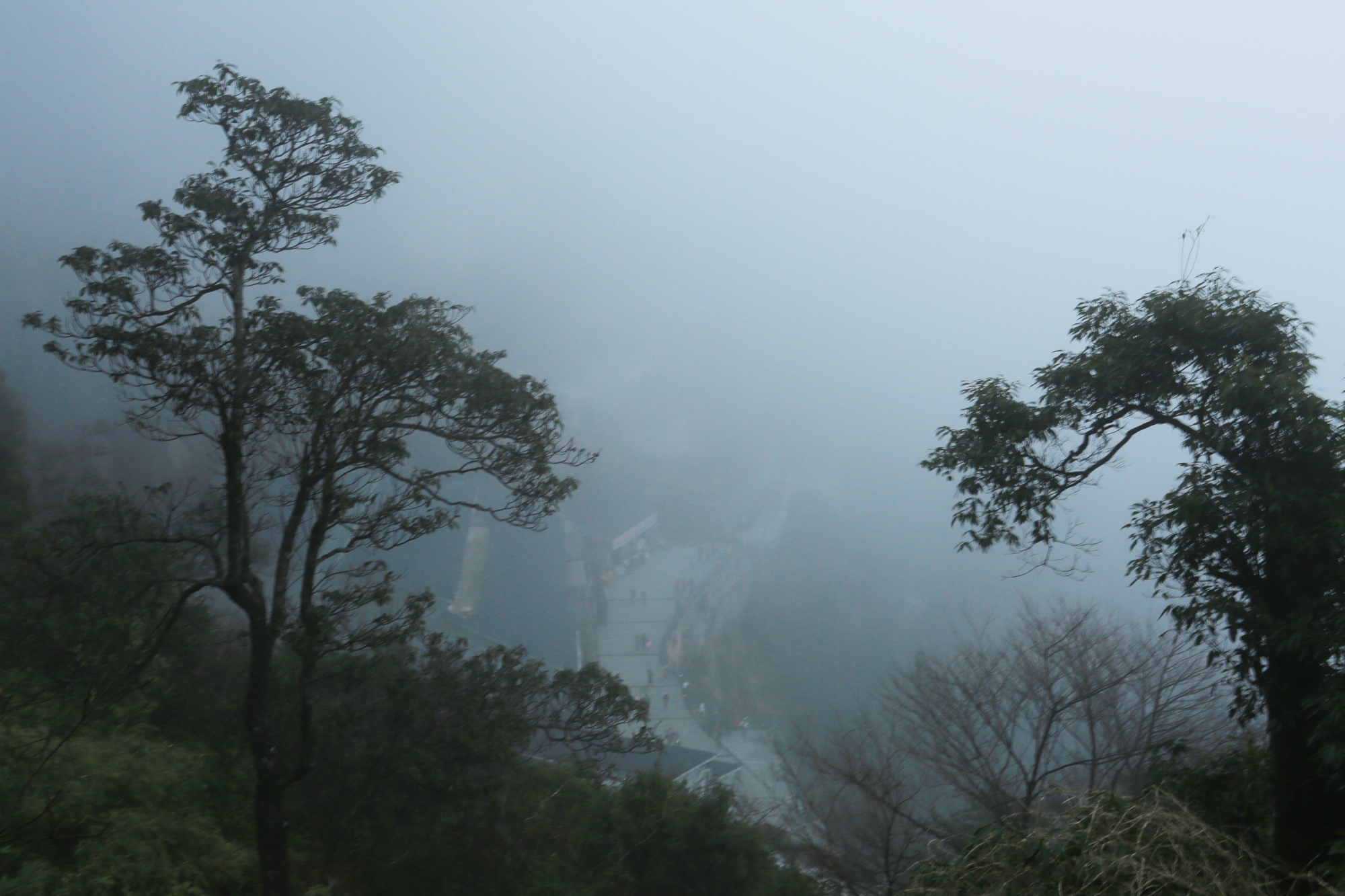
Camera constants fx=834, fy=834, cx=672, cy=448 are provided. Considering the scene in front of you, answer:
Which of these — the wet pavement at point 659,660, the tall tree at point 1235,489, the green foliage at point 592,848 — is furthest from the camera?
the wet pavement at point 659,660

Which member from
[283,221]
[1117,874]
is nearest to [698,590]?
[283,221]

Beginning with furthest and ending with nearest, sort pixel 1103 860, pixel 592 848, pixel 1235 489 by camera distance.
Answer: pixel 592 848
pixel 1235 489
pixel 1103 860

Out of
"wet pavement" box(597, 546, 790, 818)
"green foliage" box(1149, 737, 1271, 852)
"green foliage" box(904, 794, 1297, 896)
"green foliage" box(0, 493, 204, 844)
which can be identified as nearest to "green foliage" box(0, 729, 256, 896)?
"green foliage" box(0, 493, 204, 844)

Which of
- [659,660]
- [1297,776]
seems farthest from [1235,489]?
[659,660]

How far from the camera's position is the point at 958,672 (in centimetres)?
1067

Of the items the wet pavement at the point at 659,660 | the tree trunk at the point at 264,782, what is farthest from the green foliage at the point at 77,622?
the wet pavement at the point at 659,660

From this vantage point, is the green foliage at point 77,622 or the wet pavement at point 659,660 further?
the wet pavement at point 659,660

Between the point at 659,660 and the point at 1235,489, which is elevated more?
the point at 659,660

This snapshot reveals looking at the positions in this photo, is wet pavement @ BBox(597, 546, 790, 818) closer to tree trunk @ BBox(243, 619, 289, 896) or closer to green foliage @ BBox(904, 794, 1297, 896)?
tree trunk @ BBox(243, 619, 289, 896)

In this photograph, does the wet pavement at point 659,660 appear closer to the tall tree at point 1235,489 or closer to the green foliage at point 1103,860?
the tall tree at point 1235,489

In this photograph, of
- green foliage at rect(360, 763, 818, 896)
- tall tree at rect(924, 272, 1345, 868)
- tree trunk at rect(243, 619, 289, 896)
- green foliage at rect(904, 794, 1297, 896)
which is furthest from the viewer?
green foliage at rect(360, 763, 818, 896)

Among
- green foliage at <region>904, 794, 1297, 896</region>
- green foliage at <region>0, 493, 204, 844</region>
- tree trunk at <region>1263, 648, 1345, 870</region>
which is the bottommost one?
green foliage at <region>904, 794, 1297, 896</region>

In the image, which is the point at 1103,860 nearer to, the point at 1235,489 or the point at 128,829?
the point at 1235,489

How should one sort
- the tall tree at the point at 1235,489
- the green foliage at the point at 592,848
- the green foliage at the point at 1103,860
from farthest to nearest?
the green foliage at the point at 592,848, the tall tree at the point at 1235,489, the green foliage at the point at 1103,860
